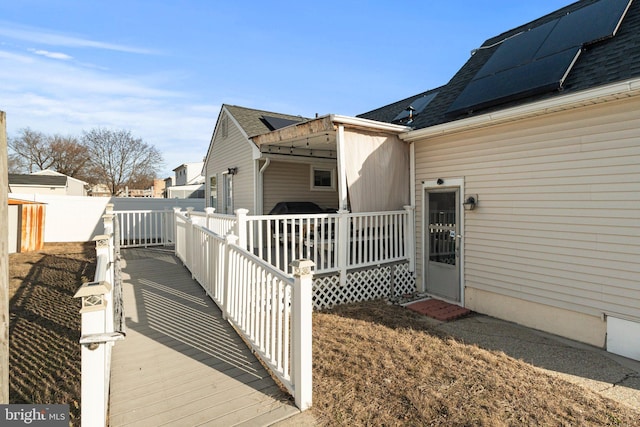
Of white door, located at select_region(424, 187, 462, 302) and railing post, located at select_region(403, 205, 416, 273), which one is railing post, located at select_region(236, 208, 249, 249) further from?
white door, located at select_region(424, 187, 462, 302)

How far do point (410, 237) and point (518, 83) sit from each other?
127 inches

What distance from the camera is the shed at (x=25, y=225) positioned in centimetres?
1045

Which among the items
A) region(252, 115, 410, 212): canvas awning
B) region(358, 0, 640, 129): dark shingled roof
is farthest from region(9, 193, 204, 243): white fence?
region(358, 0, 640, 129): dark shingled roof

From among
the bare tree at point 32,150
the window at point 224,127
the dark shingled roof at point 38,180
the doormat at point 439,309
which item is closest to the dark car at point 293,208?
the window at point 224,127

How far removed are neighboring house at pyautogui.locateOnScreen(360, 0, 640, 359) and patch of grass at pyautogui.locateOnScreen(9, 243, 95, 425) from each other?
5.64 metres

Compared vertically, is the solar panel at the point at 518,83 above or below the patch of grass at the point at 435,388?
above

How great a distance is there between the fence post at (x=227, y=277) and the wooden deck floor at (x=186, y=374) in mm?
211

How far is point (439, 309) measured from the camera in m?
5.56

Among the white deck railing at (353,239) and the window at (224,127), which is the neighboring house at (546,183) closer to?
the white deck railing at (353,239)

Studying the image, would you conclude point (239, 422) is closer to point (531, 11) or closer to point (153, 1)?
point (153, 1)

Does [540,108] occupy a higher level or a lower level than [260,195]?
higher

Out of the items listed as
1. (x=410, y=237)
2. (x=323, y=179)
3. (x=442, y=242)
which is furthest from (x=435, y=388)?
(x=323, y=179)

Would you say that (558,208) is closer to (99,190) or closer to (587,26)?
(587,26)

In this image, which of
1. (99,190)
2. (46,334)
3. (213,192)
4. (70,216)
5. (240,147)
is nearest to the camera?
(46,334)
